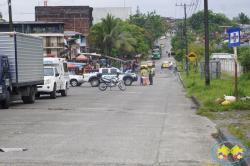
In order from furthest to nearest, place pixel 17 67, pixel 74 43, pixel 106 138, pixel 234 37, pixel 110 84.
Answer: pixel 74 43
pixel 110 84
pixel 17 67
pixel 234 37
pixel 106 138

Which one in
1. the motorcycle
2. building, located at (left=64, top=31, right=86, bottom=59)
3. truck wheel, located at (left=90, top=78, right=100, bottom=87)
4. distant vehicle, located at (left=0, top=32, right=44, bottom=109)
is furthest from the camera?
building, located at (left=64, top=31, right=86, bottom=59)

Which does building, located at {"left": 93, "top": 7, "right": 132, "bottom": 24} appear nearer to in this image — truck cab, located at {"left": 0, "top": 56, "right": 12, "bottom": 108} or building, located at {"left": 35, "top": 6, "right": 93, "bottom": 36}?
building, located at {"left": 35, "top": 6, "right": 93, "bottom": 36}

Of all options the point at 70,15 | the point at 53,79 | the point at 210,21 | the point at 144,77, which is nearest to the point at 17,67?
the point at 53,79

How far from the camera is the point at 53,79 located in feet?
115

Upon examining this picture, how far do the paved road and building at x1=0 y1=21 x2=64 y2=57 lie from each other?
8553 cm

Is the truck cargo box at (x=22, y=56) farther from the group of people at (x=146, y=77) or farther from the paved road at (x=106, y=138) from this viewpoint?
the group of people at (x=146, y=77)

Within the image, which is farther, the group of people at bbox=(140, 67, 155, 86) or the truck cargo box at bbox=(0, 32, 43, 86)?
the group of people at bbox=(140, 67, 155, 86)

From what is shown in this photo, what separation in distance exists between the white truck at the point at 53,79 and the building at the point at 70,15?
10497 cm

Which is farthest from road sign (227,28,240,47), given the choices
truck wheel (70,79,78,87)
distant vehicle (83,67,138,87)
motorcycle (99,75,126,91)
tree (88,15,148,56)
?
tree (88,15,148,56)

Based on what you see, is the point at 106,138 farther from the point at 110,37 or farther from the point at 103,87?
the point at 110,37

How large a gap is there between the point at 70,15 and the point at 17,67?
4698 inches

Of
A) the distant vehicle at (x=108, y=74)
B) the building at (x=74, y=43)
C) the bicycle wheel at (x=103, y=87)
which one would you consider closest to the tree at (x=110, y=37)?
the building at (x=74, y=43)

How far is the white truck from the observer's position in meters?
34.6

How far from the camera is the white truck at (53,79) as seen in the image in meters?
34.6
